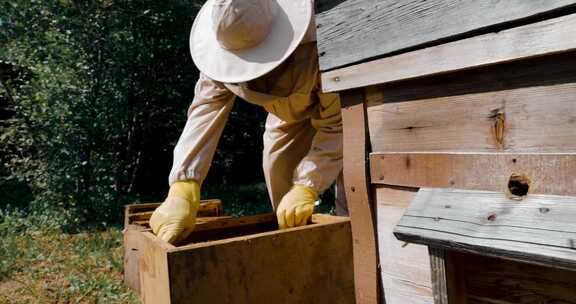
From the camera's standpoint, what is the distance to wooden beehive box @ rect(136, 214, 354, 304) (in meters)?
1.75

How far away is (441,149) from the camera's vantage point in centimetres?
142

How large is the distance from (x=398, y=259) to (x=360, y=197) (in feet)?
0.76

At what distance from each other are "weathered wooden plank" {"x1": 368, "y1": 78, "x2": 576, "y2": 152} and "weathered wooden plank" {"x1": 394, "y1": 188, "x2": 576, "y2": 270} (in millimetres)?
131

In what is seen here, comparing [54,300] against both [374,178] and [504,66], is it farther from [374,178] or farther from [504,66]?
[504,66]

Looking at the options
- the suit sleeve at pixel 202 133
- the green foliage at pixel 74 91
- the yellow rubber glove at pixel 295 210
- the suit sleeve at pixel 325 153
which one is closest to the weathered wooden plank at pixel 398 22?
the yellow rubber glove at pixel 295 210

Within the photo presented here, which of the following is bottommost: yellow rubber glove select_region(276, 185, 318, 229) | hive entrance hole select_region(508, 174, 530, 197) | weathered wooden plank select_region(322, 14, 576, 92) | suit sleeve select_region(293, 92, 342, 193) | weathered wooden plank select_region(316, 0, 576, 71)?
yellow rubber glove select_region(276, 185, 318, 229)

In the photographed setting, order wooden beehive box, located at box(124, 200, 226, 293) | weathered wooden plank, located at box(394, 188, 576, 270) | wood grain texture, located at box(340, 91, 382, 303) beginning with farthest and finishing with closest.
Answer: wooden beehive box, located at box(124, 200, 226, 293)
wood grain texture, located at box(340, 91, 382, 303)
weathered wooden plank, located at box(394, 188, 576, 270)

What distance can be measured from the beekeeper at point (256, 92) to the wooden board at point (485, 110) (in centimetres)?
89

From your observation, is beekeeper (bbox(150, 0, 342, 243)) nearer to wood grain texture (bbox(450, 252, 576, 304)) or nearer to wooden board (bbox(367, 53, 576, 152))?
wooden board (bbox(367, 53, 576, 152))

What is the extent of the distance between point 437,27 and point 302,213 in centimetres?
120

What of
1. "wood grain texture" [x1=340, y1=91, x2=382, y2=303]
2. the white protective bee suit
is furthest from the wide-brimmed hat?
"wood grain texture" [x1=340, y1=91, x2=382, y2=303]

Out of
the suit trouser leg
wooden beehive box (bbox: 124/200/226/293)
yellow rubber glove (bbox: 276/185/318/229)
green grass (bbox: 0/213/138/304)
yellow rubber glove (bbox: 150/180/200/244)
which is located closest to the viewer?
yellow rubber glove (bbox: 150/180/200/244)

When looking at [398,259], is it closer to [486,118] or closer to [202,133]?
[486,118]

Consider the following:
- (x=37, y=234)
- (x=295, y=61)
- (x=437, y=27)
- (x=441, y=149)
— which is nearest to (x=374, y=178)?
(x=441, y=149)
